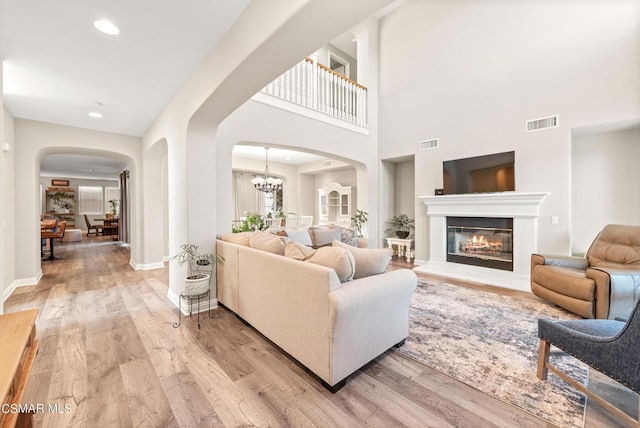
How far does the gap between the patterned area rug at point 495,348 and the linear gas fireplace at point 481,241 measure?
1087 mm

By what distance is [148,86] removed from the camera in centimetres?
311

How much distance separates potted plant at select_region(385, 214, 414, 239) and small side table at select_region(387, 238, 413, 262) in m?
0.15

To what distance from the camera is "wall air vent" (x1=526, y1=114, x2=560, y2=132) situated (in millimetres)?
3939

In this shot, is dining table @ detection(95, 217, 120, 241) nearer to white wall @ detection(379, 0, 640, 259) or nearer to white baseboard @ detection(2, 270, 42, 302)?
white baseboard @ detection(2, 270, 42, 302)

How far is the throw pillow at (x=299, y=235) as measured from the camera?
4102 millimetres

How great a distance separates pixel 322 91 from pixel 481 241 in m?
4.09

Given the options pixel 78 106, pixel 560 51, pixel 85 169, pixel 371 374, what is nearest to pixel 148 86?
pixel 78 106

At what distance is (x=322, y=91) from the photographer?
4863 mm

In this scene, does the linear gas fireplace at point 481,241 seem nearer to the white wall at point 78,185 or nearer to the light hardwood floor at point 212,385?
the light hardwood floor at point 212,385

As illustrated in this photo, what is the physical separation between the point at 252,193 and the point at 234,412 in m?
8.32

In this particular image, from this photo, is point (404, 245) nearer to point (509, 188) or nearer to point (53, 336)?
point (509, 188)

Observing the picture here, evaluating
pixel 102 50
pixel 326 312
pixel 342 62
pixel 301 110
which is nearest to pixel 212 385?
pixel 326 312

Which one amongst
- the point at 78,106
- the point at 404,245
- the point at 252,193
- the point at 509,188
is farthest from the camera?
the point at 252,193

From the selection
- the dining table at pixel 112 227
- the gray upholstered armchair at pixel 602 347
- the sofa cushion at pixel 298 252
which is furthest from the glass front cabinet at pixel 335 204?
the dining table at pixel 112 227
